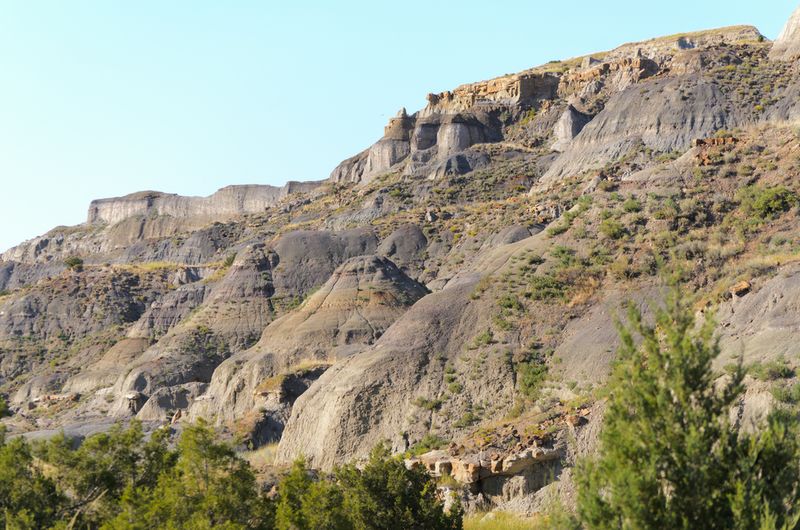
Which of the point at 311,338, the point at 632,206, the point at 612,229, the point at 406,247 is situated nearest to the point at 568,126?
the point at 406,247

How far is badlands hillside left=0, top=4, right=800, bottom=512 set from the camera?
37.6 metres

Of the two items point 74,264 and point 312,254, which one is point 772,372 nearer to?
point 312,254

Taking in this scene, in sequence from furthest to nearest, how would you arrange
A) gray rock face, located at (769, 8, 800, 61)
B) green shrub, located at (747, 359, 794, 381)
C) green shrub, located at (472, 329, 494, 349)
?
1. gray rock face, located at (769, 8, 800, 61)
2. green shrub, located at (472, 329, 494, 349)
3. green shrub, located at (747, 359, 794, 381)

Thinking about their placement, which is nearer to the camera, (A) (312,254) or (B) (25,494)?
(B) (25,494)

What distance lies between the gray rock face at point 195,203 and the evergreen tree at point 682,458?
124 meters

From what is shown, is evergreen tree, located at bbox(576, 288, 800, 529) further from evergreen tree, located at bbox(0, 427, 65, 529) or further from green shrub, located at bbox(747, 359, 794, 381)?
evergreen tree, located at bbox(0, 427, 65, 529)

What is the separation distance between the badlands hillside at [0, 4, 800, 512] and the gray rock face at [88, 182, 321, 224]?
79 cm

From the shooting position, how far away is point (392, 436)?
40.4m

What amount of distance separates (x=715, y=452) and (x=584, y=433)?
51.7 ft

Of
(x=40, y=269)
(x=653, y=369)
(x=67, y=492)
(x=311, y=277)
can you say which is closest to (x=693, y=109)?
(x=311, y=277)

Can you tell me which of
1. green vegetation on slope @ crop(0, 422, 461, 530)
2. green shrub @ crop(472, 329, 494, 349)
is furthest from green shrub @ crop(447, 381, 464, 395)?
green vegetation on slope @ crop(0, 422, 461, 530)

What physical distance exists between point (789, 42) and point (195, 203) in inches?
3448

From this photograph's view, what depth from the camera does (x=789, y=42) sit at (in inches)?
3807

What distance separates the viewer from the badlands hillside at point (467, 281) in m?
37.6
